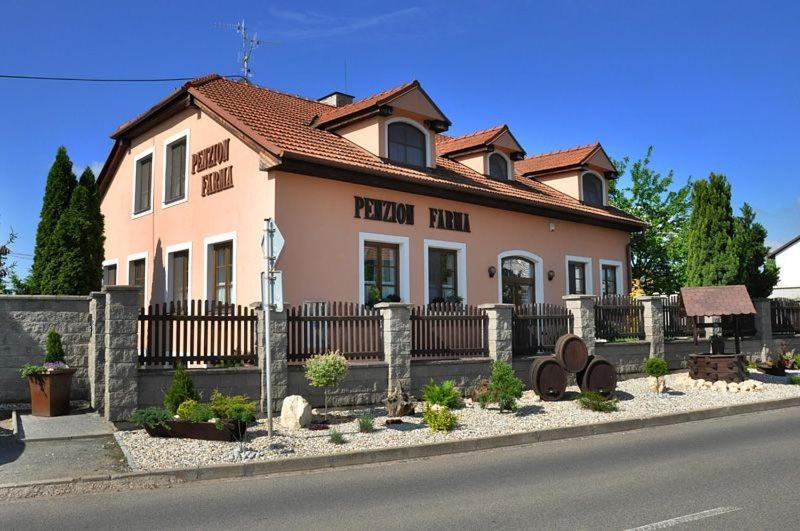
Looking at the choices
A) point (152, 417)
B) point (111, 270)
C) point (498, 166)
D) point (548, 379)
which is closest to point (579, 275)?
point (498, 166)

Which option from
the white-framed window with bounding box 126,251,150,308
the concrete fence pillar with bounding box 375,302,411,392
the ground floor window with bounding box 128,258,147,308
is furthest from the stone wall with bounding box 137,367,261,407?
the ground floor window with bounding box 128,258,147,308

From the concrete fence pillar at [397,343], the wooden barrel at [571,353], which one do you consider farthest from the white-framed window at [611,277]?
the concrete fence pillar at [397,343]

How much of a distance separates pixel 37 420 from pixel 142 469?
150 inches

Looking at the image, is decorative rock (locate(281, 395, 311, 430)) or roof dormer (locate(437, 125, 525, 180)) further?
roof dormer (locate(437, 125, 525, 180))

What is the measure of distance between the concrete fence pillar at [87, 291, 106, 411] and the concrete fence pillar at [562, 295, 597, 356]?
9566 millimetres

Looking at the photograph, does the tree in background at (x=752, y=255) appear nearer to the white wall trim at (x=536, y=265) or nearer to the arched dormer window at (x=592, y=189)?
the arched dormer window at (x=592, y=189)

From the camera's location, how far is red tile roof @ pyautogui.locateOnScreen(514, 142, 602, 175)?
73.2 feet

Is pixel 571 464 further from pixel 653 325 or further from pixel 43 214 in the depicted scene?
pixel 43 214

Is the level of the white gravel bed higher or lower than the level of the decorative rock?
lower

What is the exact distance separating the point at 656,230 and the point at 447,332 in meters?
18.9

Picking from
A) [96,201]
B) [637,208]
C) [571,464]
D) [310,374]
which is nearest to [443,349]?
[310,374]

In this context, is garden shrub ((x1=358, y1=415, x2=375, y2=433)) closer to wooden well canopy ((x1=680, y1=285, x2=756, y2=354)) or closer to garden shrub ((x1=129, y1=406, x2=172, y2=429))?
garden shrub ((x1=129, y1=406, x2=172, y2=429))

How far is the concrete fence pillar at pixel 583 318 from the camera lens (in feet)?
50.9

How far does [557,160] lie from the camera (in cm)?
2300
